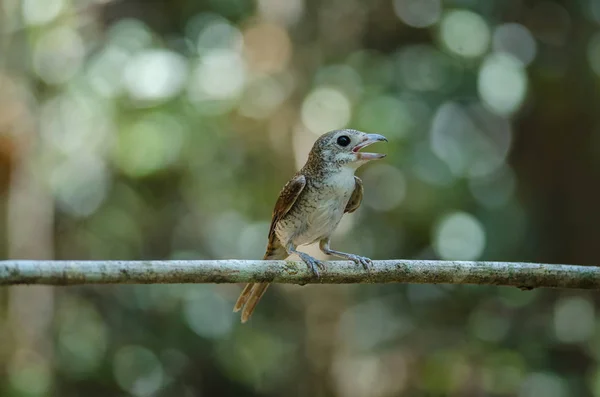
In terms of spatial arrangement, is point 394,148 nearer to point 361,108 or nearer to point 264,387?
point 361,108

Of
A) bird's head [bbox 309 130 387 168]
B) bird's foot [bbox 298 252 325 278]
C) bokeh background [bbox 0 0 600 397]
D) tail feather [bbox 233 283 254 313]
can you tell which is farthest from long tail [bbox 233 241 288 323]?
bokeh background [bbox 0 0 600 397]

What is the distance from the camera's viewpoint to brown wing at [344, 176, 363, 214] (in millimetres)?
3945

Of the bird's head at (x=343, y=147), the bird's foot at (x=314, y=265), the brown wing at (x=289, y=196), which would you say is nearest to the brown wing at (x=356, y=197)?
the bird's head at (x=343, y=147)

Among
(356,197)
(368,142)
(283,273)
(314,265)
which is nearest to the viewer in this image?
(283,273)

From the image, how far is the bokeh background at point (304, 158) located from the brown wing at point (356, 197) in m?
2.29

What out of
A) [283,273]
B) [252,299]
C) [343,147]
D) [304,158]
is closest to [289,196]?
[343,147]

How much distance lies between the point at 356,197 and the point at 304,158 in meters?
2.48

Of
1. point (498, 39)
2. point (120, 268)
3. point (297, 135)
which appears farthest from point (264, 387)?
point (120, 268)

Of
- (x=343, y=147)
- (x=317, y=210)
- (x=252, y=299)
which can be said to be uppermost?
(x=343, y=147)

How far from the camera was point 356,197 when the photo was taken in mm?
4027

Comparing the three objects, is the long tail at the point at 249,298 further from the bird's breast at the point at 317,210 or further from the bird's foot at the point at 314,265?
the bird's foot at the point at 314,265

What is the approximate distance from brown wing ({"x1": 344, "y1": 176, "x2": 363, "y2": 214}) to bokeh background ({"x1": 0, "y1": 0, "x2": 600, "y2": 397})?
90.3 inches

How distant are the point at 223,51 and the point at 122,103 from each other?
1.26 meters

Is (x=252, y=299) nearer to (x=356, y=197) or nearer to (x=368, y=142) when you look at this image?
(x=356, y=197)
